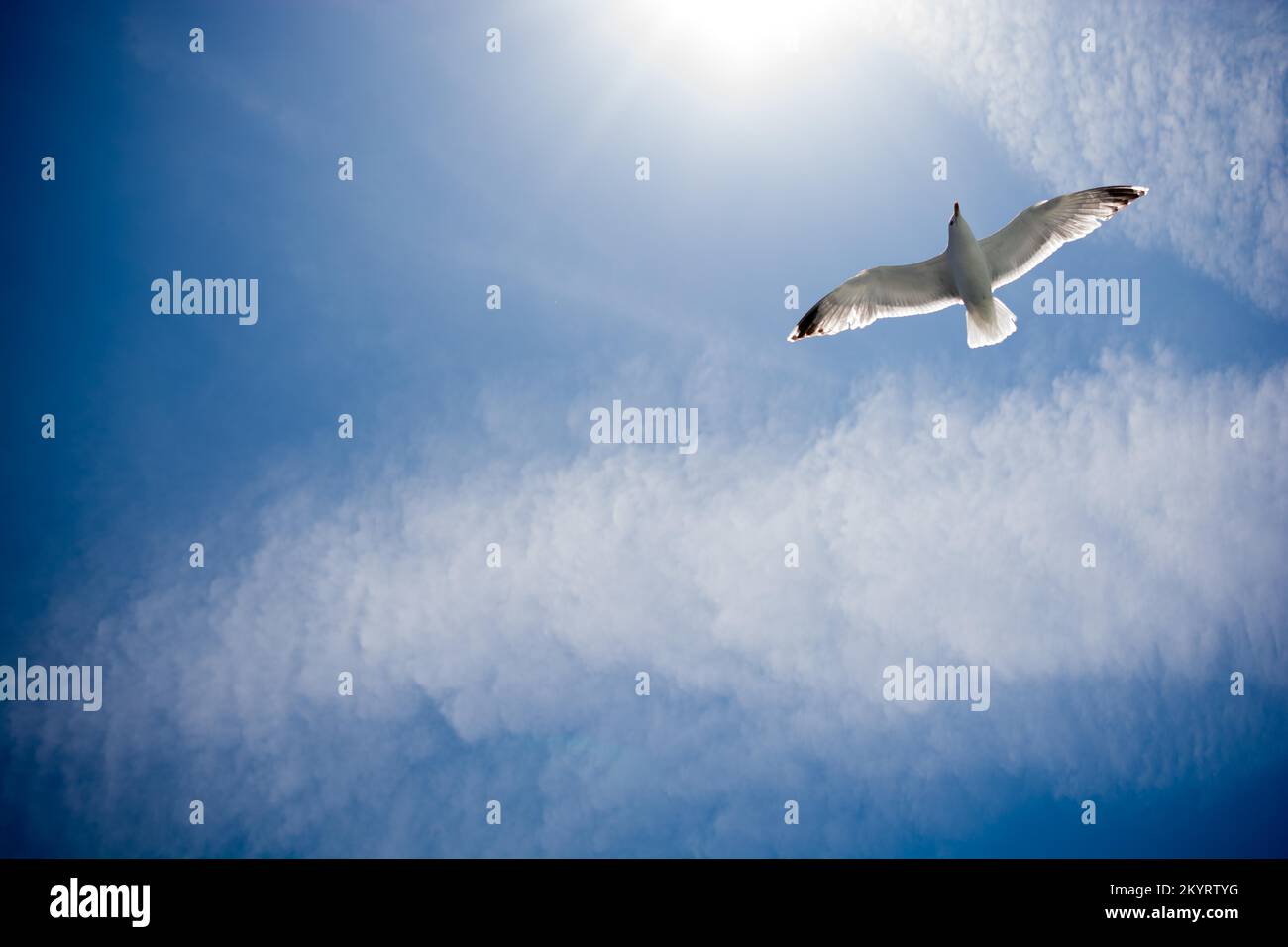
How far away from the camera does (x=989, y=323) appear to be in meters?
9.81

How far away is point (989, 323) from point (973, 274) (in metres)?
0.51

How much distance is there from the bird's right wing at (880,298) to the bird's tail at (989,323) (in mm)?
552

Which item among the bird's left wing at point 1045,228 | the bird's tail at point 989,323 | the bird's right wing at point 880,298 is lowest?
the bird's tail at point 989,323

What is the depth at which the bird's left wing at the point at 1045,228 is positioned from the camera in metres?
9.66

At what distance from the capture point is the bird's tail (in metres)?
9.75

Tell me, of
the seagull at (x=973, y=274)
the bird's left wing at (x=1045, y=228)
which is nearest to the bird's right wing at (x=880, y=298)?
the seagull at (x=973, y=274)

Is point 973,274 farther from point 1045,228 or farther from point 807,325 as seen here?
point 807,325

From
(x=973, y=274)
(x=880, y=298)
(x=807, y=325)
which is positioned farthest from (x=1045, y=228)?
(x=807, y=325)

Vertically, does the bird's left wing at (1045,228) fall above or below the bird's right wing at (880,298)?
above

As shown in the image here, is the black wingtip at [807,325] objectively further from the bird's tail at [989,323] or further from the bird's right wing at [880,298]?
the bird's tail at [989,323]
